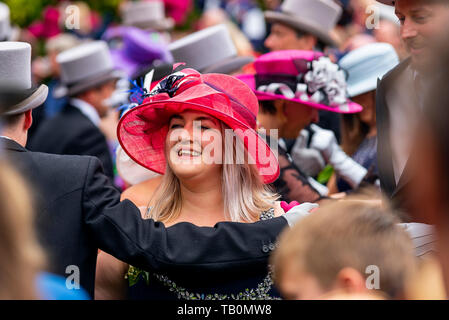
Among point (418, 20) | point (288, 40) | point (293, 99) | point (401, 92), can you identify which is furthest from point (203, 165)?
point (288, 40)

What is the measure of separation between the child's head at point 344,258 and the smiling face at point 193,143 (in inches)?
38.1

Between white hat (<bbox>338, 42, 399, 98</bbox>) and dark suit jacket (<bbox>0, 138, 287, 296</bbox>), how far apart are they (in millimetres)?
2028

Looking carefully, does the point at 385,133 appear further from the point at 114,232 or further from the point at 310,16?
the point at 310,16

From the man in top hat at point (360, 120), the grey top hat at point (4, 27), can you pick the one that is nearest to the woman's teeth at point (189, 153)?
the man in top hat at point (360, 120)

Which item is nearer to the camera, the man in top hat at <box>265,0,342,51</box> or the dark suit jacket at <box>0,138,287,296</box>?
the dark suit jacket at <box>0,138,287,296</box>

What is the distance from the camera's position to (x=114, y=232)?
216 cm

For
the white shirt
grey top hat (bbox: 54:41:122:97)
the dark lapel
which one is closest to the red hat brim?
the dark lapel

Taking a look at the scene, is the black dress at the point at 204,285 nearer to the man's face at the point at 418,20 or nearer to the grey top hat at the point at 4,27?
the man's face at the point at 418,20

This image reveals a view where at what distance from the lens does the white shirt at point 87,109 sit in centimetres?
535

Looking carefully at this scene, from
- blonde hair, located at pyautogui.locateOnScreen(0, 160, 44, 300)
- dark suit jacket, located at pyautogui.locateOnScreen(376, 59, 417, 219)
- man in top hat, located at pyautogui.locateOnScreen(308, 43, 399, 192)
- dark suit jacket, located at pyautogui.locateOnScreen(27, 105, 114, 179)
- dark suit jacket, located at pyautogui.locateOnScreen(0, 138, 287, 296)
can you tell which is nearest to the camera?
blonde hair, located at pyautogui.locateOnScreen(0, 160, 44, 300)

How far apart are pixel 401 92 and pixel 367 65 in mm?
1701

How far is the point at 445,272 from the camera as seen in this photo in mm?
1433

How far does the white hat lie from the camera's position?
405 centimetres

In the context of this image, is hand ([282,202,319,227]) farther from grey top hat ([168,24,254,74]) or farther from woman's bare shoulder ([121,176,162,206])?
grey top hat ([168,24,254,74])
